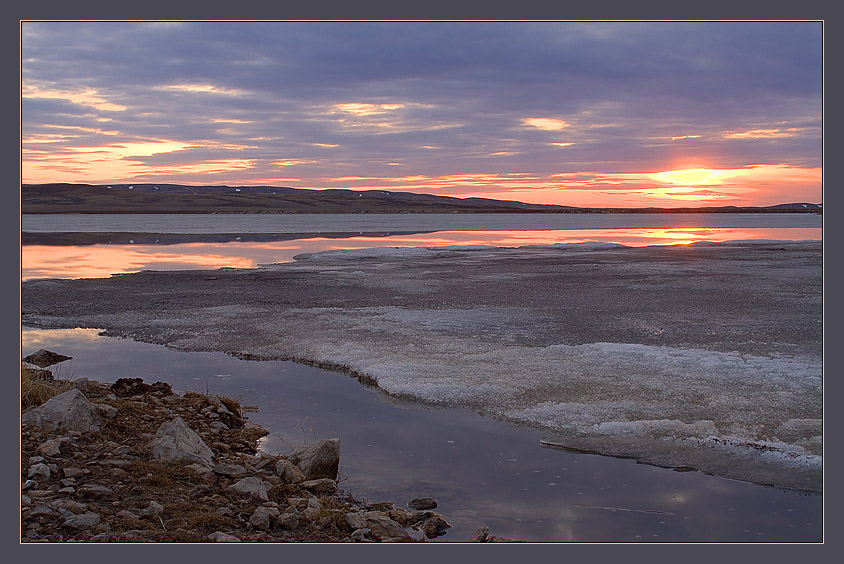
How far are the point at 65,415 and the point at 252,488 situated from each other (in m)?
1.87

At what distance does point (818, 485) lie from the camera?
18.8 ft

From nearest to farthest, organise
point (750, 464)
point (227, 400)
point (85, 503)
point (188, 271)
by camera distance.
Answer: point (85, 503), point (750, 464), point (227, 400), point (188, 271)

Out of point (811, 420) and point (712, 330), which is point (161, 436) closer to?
point (811, 420)

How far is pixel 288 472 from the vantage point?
5.81 metres

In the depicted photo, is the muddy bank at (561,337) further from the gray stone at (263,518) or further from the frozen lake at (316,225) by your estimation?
the frozen lake at (316,225)

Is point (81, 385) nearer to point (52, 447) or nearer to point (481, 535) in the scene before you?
point (52, 447)

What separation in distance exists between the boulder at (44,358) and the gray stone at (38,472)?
16.3ft

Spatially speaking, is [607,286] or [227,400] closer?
[227,400]

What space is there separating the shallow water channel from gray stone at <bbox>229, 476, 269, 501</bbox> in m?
0.66

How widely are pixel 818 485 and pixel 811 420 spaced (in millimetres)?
1522

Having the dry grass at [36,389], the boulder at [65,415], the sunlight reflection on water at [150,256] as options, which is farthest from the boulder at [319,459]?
the sunlight reflection on water at [150,256]

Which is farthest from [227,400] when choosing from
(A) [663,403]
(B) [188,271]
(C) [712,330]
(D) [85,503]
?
(B) [188,271]

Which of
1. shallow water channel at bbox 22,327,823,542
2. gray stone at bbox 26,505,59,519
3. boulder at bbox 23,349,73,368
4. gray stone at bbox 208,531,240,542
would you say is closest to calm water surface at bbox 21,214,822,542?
shallow water channel at bbox 22,327,823,542

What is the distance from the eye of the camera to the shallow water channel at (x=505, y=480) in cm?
→ 514
